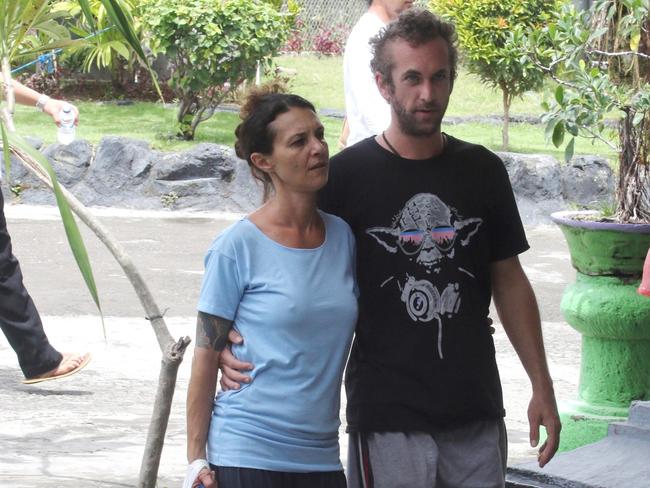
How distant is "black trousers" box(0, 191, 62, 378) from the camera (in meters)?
6.16

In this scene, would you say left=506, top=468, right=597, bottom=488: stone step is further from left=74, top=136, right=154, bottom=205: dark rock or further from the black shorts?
left=74, top=136, right=154, bottom=205: dark rock

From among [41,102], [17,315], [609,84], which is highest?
[609,84]

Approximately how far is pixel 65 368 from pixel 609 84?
9.69ft

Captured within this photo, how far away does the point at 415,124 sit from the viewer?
322 cm

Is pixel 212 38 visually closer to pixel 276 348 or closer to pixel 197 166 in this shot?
pixel 197 166

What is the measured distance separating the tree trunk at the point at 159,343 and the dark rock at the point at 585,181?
9.04 meters

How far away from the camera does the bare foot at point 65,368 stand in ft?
20.7

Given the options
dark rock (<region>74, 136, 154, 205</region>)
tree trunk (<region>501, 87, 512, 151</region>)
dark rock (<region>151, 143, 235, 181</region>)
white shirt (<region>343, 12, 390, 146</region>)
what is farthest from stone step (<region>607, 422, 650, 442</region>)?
tree trunk (<region>501, 87, 512, 151</region>)

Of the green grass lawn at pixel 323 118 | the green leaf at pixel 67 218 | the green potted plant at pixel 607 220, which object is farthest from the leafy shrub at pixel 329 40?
the green leaf at pixel 67 218

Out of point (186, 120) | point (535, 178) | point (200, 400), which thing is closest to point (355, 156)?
point (200, 400)

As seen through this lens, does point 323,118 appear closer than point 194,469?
No

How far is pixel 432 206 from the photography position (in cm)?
322

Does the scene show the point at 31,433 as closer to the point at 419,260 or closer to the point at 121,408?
the point at 121,408

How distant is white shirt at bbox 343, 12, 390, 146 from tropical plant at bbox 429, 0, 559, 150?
851 centimetres
